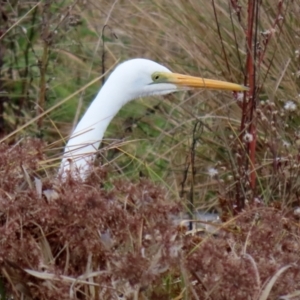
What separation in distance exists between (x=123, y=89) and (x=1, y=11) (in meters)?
1.52

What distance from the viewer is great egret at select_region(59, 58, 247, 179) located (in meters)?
2.73

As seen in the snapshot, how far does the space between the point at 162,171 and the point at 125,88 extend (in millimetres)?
1003

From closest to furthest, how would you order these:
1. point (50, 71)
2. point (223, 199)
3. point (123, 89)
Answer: point (223, 199)
point (123, 89)
point (50, 71)

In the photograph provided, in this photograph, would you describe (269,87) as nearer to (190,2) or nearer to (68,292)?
(190,2)

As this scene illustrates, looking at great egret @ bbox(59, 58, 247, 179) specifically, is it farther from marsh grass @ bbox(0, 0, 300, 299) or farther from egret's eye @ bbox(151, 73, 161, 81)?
marsh grass @ bbox(0, 0, 300, 299)

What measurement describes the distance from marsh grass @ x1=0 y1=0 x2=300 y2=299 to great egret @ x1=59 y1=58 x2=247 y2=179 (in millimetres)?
111

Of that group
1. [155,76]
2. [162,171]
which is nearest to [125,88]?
[155,76]

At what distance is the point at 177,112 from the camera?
394cm

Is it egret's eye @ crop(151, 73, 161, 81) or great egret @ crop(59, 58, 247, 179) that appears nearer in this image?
great egret @ crop(59, 58, 247, 179)

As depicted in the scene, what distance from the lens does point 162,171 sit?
378 cm

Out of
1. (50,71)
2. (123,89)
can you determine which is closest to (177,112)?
(50,71)

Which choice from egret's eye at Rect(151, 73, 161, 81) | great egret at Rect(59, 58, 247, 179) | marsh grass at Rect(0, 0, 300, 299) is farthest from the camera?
egret's eye at Rect(151, 73, 161, 81)

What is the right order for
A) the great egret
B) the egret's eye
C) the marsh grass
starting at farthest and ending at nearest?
1. the egret's eye
2. the great egret
3. the marsh grass

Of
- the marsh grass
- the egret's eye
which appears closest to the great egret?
the egret's eye
